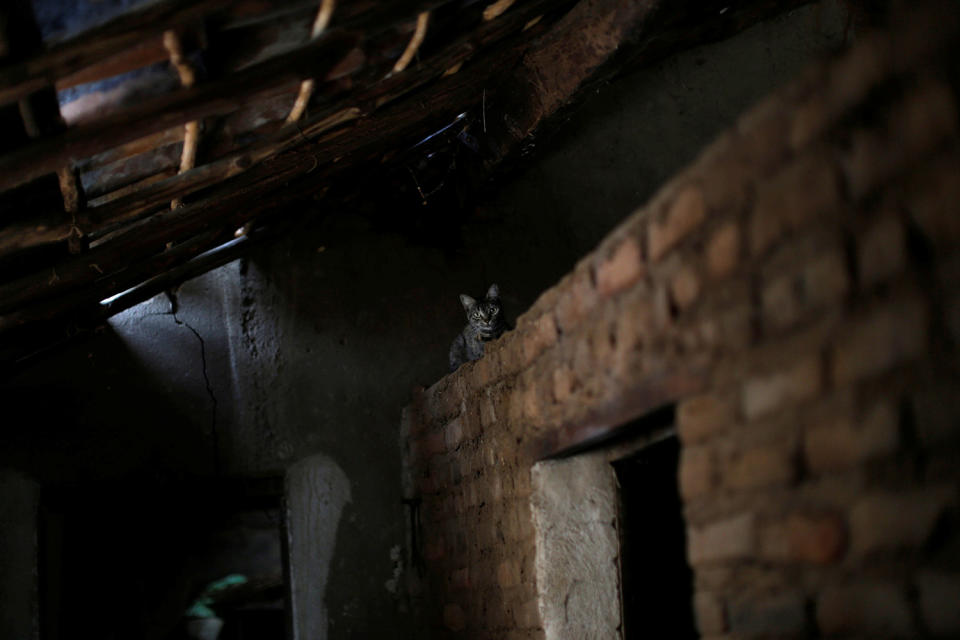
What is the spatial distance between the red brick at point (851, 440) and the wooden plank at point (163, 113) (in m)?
1.59

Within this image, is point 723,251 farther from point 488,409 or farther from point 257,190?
point 257,190

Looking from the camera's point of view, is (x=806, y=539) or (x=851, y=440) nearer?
(x=851, y=440)

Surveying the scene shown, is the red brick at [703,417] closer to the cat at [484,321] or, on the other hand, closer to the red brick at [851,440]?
the red brick at [851,440]

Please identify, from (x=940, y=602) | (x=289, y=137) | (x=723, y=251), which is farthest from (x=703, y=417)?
(x=289, y=137)

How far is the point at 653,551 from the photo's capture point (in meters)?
3.28

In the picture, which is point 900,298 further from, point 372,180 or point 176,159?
point 372,180

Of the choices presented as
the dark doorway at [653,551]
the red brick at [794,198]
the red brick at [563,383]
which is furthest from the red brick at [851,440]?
the dark doorway at [653,551]

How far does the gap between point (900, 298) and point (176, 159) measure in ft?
7.05

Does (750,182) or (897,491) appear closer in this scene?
(897,491)

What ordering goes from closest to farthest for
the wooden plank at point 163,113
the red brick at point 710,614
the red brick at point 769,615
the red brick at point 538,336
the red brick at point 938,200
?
the red brick at point 938,200, the red brick at point 769,615, the red brick at point 710,614, the wooden plank at point 163,113, the red brick at point 538,336

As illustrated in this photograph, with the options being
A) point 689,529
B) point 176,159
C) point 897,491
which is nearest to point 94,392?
point 176,159

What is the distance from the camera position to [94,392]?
4.77 m

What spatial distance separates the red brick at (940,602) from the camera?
1.34 metres

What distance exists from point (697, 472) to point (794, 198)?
675 mm
